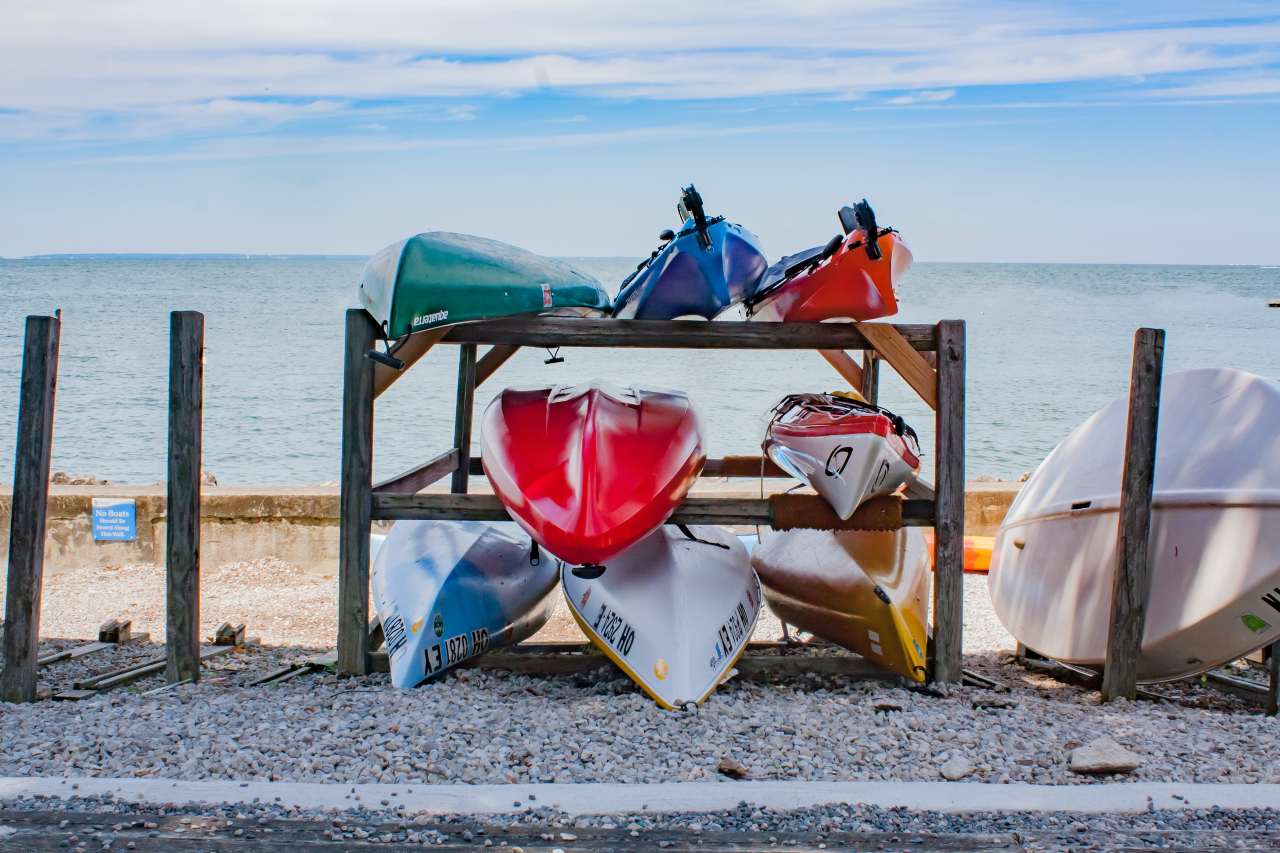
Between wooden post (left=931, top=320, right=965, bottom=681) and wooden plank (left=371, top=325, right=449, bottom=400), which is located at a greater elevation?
wooden plank (left=371, top=325, right=449, bottom=400)

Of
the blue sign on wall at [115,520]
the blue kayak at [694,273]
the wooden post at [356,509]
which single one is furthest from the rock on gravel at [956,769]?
the blue sign on wall at [115,520]

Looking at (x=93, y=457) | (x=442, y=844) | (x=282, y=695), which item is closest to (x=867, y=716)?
(x=442, y=844)

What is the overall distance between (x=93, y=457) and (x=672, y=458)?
64.5 ft

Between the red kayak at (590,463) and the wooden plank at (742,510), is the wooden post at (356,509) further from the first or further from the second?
the red kayak at (590,463)

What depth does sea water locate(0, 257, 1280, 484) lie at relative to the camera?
2284 centimetres

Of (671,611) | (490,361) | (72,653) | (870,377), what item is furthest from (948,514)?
(72,653)

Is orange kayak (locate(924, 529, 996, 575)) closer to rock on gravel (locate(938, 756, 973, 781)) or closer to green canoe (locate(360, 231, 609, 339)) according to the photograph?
green canoe (locate(360, 231, 609, 339))

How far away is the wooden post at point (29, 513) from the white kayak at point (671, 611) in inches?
86.0

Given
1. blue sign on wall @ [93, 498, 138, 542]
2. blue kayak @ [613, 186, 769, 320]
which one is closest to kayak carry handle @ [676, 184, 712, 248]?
blue kayak @ [613, 186, 769, 320]

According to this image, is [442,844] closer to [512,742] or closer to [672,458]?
[512,742]

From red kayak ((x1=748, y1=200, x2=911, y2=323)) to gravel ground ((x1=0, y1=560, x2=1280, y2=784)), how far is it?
1625 millimetres

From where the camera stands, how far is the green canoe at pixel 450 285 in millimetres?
5258

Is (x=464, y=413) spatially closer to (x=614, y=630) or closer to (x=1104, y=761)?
(x=614, y=630)

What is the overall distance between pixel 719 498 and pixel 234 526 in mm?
5264
